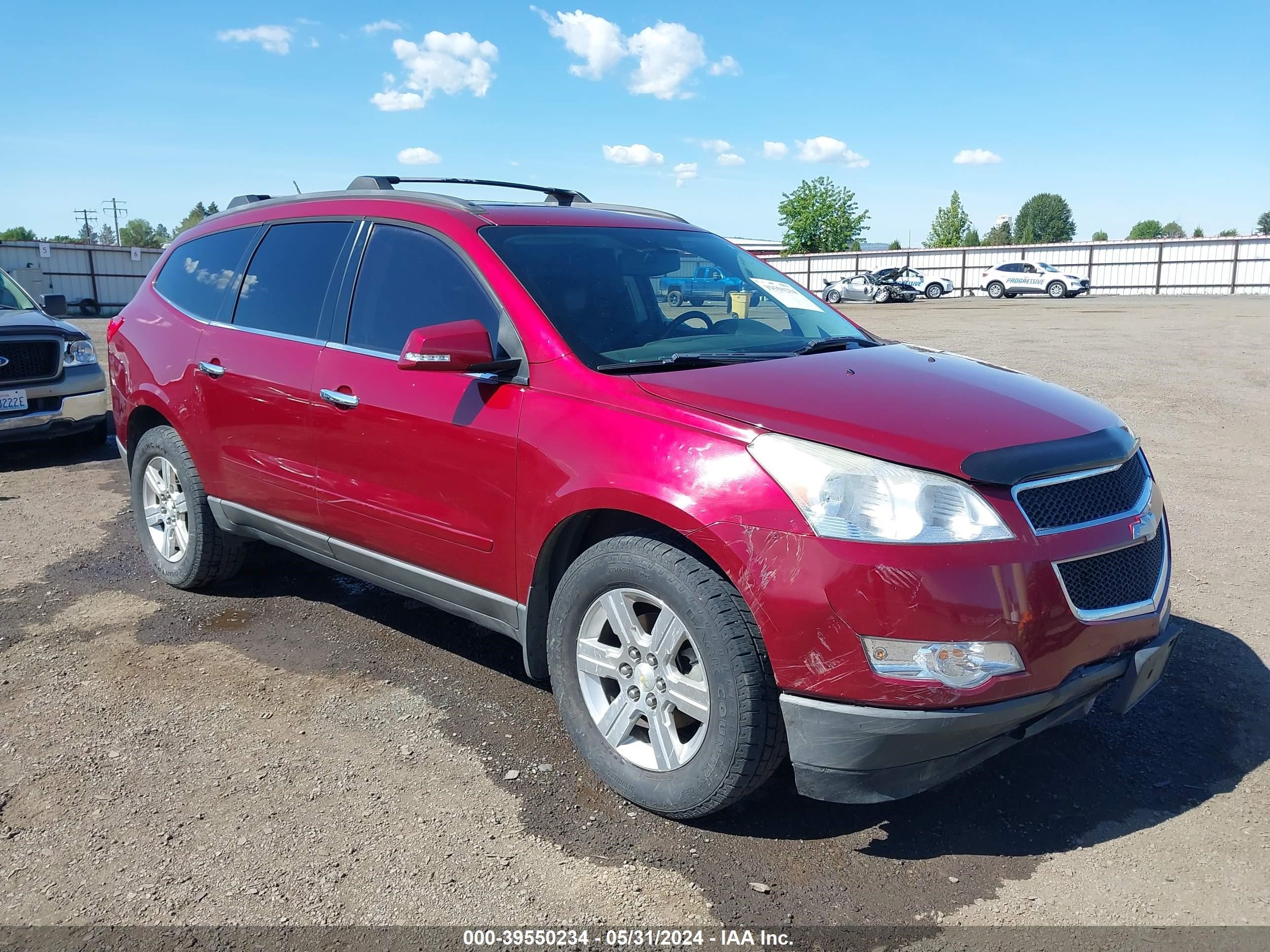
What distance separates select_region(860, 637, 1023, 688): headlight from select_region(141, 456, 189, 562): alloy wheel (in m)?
3.78

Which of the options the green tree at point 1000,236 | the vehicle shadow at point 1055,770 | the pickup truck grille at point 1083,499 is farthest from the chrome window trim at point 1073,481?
the green tree at point 1000,236

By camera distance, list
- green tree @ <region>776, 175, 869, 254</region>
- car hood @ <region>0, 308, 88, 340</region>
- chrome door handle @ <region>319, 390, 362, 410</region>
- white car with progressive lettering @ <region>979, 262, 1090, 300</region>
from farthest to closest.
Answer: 1. green tree @ <region>776, 175, 869, 254</region>
2. white car with progressive lettering @ <region>979, 262, 1090, 300</region>
3. car hood @ <region>0, 308, 88, 340</region>
4. chrome door handle @ <region>319, 390, 362, 410</region>

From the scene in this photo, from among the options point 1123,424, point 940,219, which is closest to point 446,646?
point 1123,424

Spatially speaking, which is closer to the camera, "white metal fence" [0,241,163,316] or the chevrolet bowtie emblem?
the chevrolet bowtie emblem

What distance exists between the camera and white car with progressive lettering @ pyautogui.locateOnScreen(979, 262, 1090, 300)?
132 ft

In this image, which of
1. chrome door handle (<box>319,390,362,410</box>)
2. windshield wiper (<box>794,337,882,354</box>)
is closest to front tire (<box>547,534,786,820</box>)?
windshield wiper (<box>794,337,882,354</box>)

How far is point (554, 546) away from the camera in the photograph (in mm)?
3316

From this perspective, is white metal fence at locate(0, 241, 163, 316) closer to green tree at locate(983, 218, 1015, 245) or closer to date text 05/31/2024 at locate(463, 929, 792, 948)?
date text 05/31/2024 at locate(463, 929, 792, 948)

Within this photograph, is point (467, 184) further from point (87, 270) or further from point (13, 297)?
point (87, 270)

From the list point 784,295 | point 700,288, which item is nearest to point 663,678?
point 700,288

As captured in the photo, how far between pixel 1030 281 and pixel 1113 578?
1655 inches

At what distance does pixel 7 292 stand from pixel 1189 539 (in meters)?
10.2

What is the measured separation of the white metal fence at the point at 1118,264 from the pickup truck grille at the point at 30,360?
135ft

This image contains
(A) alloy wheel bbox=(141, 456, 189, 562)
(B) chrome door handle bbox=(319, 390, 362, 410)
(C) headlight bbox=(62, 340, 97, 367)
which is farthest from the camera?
(C) headlight bbox=(62, 340, 97, 367)
